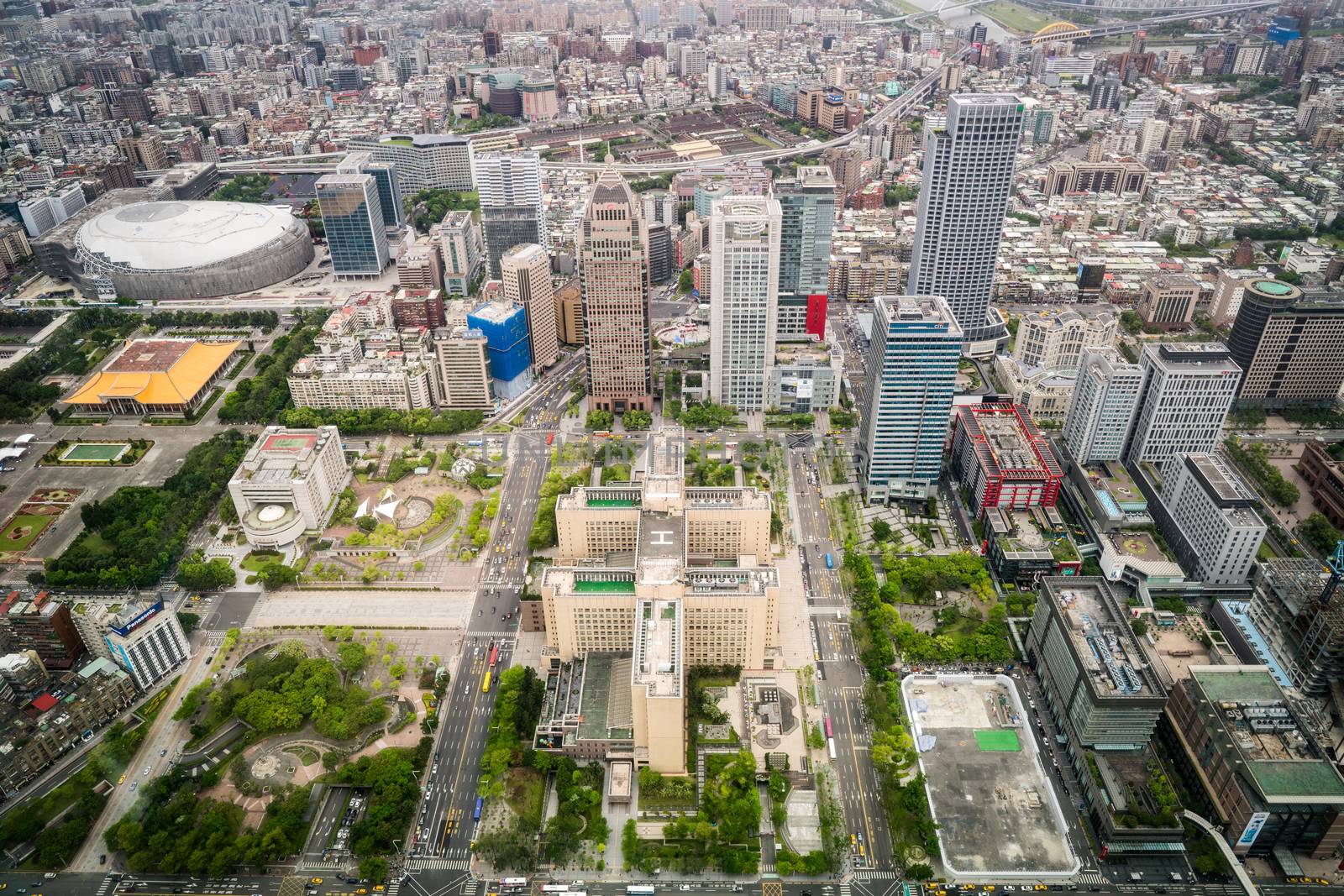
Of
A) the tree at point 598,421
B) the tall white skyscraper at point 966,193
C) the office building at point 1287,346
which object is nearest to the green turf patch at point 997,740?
the tree at point 598,421

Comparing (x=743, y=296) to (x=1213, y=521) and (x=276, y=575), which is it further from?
(x=276, y=575)

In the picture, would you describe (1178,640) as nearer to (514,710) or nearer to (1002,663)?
(1002,663)

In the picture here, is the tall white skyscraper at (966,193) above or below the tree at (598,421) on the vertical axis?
above

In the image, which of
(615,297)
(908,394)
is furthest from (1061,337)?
(615,297)

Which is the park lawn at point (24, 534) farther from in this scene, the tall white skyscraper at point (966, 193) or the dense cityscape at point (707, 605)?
the tall white skyscraper at point (966, 193)

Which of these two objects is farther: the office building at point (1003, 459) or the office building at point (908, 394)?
the office building at point (1003, 459)

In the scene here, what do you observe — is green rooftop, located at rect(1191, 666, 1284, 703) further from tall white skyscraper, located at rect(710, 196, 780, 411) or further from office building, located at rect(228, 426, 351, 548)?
office building, located at rect(228, 426, 351, 548)

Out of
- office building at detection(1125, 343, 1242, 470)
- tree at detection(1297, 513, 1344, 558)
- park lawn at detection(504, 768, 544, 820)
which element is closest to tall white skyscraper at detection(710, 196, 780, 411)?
office building at detection(1125, 343, 1242, 470)
